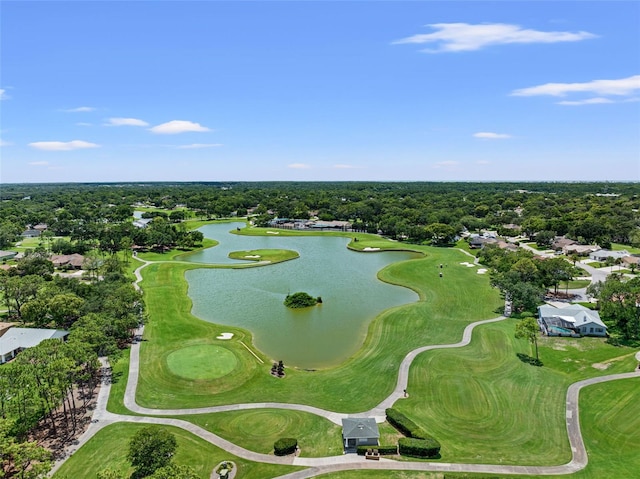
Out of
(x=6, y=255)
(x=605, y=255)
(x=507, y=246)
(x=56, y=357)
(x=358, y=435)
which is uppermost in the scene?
(x=507, y=246)

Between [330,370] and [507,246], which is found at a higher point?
[507,246]

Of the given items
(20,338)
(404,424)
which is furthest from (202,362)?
(404,424)

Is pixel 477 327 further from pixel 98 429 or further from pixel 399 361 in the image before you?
pixel 98 429

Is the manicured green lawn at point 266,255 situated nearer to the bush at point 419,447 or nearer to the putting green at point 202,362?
the putting green at point 202,362

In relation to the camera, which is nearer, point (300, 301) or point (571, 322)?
point (571, 322)

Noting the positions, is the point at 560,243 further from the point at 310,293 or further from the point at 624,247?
the point at 310,293

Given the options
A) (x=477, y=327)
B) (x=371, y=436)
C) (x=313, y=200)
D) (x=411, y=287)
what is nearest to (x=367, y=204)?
(x=313, y=200)
